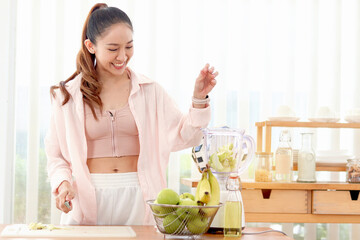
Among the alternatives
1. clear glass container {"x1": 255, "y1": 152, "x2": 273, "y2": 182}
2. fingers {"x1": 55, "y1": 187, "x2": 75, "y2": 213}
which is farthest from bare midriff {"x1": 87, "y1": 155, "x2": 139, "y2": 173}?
clear glass container {"x1": 255, "y1": 152, "x2": 273, "y2": 182}

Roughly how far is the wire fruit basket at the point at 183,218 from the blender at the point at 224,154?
0.10m

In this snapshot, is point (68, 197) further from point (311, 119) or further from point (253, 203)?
point (311, 119)

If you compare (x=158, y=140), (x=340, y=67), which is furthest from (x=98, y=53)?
(x=340, y=67)

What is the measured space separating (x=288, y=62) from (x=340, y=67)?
34 centimetres

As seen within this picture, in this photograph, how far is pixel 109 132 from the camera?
87.0 inches

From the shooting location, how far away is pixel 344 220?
10.3 feet

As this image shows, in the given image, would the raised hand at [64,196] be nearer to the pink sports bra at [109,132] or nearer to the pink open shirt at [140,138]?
the pink open shirt at [140,138]

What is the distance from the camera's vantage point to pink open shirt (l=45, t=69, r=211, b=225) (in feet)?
7.04

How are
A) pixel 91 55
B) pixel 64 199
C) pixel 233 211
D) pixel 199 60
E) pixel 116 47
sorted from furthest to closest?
pixel 199 60 → pixel 91 55 → pixel 116 47 → pixel 64 199 → pixel 233 211

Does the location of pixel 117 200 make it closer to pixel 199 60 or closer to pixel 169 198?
pixel 169 198

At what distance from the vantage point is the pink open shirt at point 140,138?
215 cm

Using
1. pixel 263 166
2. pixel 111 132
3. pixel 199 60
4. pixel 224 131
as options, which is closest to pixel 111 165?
pixel 111 132

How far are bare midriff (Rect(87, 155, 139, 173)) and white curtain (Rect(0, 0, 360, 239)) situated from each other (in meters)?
1.34

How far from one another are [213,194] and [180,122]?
1.88 ft
